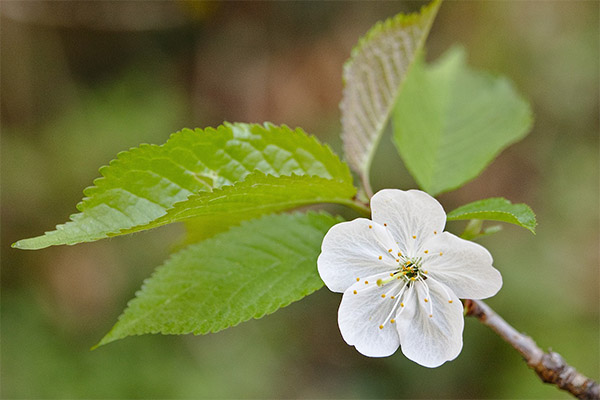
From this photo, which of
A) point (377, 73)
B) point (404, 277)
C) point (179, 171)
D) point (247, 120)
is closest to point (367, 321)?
point (404, 277)

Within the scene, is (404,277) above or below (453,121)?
below

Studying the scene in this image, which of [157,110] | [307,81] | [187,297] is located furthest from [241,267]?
[307,81]

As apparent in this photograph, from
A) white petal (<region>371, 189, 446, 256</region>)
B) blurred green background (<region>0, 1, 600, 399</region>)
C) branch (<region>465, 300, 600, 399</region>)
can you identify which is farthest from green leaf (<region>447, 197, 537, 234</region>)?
blurred green background (<region>0, 1, 600, 399</region>)

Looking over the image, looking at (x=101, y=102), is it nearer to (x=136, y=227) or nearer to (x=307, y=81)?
(x=307, y=81)

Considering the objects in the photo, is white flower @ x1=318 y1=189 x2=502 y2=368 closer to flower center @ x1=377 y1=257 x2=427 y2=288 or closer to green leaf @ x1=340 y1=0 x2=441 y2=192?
flower center @ x1=377 y1=257 x2=427 y2=288

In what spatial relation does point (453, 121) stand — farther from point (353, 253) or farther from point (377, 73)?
point (353, 253)
